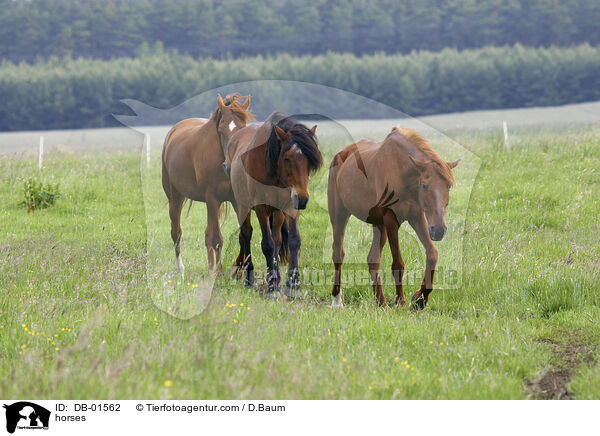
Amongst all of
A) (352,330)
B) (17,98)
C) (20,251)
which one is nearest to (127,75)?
(17,98)

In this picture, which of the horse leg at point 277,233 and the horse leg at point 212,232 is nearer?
the horse leg at point 277,233

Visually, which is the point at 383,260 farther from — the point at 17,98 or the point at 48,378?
the point at 17,98

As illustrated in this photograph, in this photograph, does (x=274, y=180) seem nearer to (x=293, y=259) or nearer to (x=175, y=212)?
(x=293, y=259)

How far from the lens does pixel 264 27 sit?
72.4m

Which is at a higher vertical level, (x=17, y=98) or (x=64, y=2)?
(x=64, y=2)

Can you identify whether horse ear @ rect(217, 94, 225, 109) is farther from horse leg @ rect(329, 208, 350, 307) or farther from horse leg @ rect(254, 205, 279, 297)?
horse leg @ rect(329, 208, 350, 307)

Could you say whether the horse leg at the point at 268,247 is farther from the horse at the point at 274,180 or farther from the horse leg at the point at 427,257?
the horse leg at the point at 427,257

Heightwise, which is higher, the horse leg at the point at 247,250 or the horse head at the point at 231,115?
the horse head at the point at 231,115

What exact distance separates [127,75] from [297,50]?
2473 cm

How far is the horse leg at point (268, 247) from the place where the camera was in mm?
7137

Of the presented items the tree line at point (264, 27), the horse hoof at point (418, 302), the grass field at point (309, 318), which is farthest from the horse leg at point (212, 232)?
the tree line at point (264, 27)

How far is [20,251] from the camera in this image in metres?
8.45
